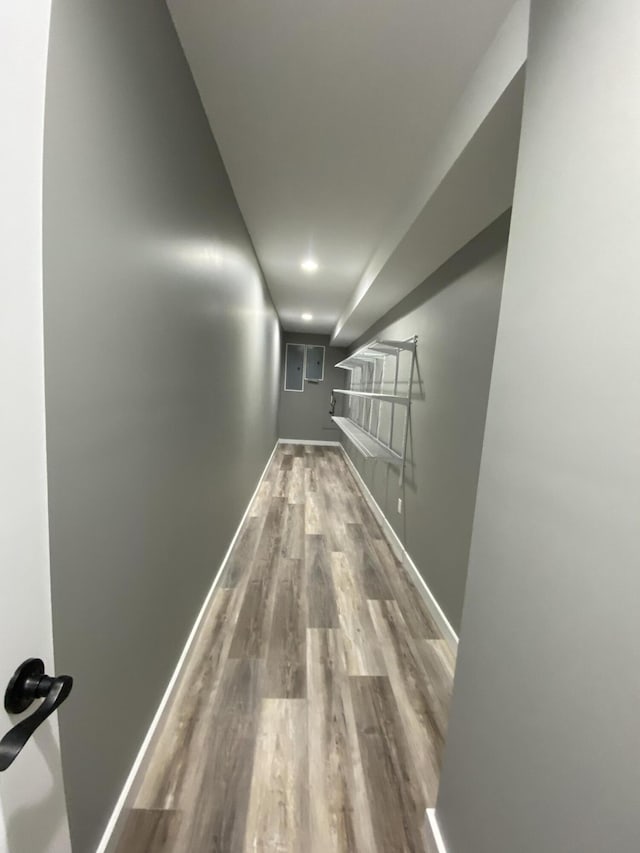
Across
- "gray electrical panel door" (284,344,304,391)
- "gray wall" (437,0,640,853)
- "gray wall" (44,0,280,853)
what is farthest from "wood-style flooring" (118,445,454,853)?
"gray electrical panel door" (284,344,304,391)

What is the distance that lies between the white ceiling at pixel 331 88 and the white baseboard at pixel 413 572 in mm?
2428

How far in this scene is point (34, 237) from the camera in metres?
0.47

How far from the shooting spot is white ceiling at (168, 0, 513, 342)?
108 centimetres

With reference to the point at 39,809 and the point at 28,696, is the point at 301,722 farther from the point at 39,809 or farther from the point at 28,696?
the point at 28,696

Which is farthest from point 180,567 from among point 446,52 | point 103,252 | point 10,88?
point 446,52

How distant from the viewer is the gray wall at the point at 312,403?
8.08m

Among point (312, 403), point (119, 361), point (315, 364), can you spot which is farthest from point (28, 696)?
point (315, 364)

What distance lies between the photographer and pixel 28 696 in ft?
1.57

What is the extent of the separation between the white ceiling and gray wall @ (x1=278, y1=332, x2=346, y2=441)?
5713mm

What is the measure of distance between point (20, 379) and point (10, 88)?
329 mm

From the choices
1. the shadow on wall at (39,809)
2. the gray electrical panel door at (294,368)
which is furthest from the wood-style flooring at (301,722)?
the gray electrical panel door at (294,368)

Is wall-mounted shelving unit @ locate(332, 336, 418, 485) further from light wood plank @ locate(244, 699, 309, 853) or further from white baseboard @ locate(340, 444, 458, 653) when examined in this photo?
light wood plank @ locate(244, 699, 309, 853)

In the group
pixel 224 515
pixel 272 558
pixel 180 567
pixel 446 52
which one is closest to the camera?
pixel 446 52

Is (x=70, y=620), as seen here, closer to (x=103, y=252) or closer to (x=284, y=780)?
(x=103, y=252)
